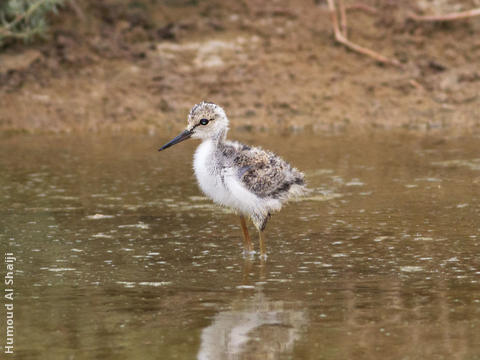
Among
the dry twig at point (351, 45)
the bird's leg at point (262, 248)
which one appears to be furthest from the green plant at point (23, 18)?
the bird's leg at point (262, 248)

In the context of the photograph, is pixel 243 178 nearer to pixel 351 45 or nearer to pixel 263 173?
pixel 263 173

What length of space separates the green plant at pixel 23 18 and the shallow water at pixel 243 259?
2.28 meters

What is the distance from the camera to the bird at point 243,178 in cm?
756

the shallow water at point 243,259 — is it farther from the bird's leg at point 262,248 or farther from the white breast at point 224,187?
the white breast at point 224,187

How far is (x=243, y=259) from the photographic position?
24.6 feet

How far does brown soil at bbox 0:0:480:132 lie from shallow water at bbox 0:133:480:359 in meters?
1.46

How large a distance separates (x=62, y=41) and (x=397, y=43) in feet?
16.3

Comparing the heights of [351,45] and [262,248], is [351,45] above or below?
above

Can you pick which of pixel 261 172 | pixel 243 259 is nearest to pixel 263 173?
pixel 261 172

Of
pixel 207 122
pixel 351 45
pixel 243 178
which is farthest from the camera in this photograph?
pixel 351 45

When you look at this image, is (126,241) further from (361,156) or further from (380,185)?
(361,156)

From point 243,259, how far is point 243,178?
0.63 metres

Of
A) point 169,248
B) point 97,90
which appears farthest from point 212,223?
point 97,90

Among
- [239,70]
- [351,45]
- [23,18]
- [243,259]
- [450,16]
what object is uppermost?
[23,18]
